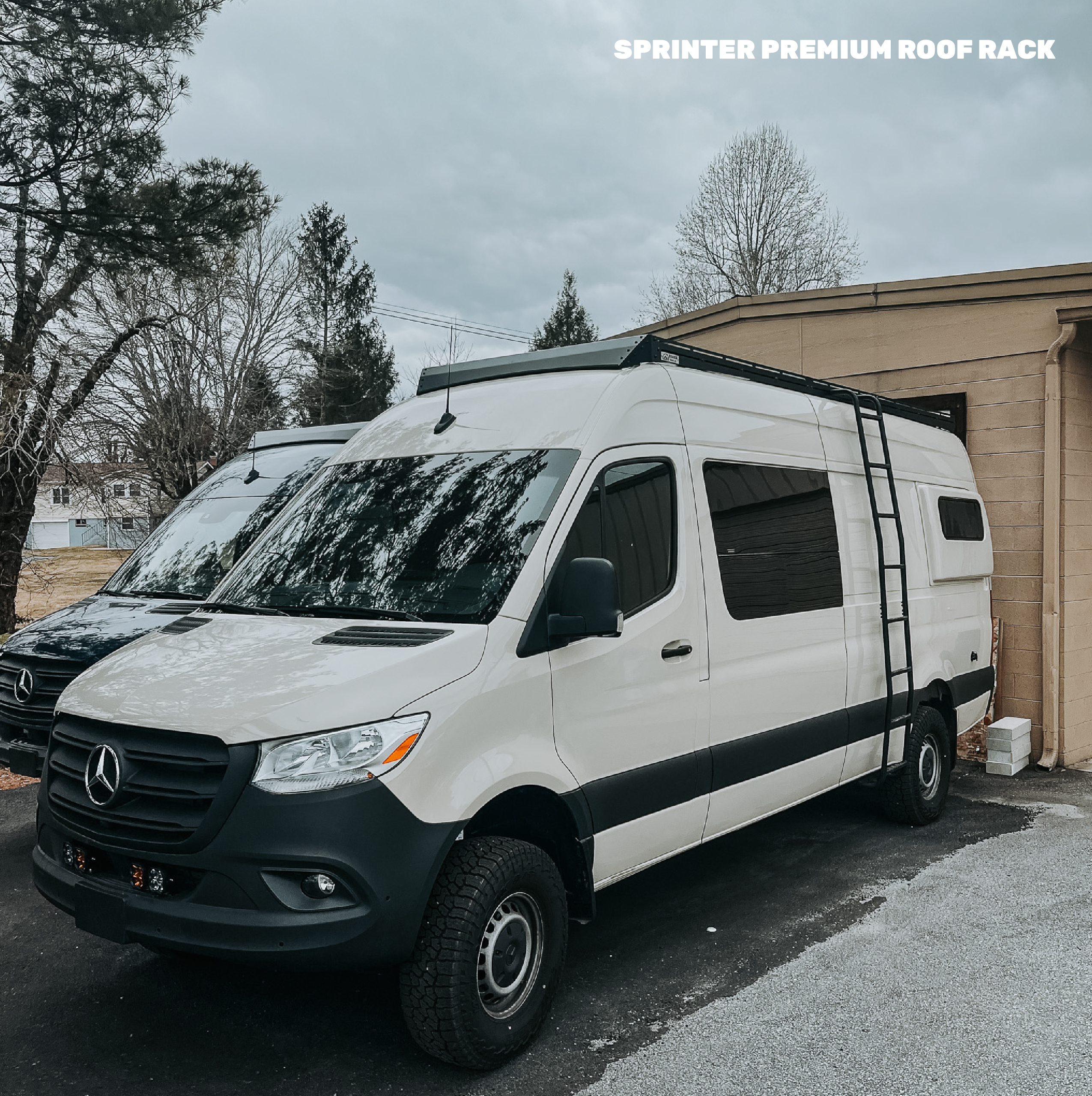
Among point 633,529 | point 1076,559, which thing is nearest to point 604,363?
point 633,529

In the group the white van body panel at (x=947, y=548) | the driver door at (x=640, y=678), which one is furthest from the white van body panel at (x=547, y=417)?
the white van body panel at (x=947, y=548)

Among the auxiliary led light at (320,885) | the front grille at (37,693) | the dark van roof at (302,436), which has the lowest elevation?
the auxiliary led light at (320,885)

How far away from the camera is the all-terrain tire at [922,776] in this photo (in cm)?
629

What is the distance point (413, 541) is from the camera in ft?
13.4

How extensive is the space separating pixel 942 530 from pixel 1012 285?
8.32ft

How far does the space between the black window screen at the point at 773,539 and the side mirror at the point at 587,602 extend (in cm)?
114

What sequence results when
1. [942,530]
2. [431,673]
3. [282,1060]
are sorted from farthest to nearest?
[942,530] → [282,1060] → [431,673]

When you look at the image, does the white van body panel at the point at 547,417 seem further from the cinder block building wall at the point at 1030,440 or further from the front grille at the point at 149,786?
the cinder block building wall at the point at 1030,440

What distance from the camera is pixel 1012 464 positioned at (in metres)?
8.27

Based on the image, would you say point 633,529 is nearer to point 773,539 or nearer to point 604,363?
point 604,363

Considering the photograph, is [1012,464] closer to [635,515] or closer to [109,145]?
[635,515]

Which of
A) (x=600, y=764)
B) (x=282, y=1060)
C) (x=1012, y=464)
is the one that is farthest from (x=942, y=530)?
(x=282, y=1060)

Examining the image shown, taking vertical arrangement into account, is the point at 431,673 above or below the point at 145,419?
below

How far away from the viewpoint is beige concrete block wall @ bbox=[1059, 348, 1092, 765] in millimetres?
8000
